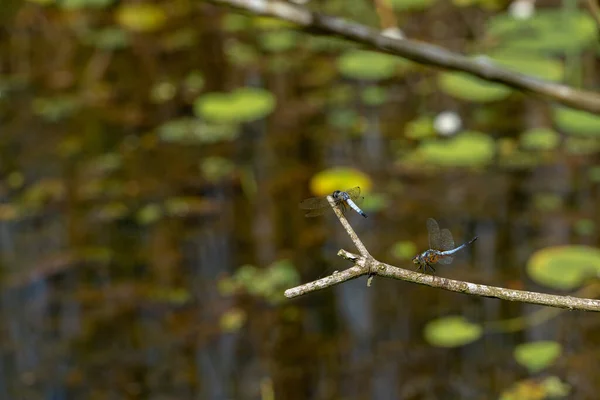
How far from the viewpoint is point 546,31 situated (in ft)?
13.3

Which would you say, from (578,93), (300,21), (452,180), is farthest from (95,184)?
(578,93)

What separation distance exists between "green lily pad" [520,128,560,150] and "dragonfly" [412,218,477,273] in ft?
7.53

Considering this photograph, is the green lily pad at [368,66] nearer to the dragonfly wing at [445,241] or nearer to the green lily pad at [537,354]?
the green lily pad at [537,354]

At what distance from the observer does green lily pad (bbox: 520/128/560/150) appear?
10.6 ft

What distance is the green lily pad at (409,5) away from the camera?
4.62m

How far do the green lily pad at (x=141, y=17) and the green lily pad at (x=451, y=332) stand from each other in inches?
138

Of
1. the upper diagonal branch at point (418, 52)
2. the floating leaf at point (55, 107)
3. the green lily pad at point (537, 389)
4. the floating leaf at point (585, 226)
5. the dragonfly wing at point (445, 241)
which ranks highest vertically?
the upper diagonal branch at point (418, 52)

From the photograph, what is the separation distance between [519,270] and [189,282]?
121 centimetres

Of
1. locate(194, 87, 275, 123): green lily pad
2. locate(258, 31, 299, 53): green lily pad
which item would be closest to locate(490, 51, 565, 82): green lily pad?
locate(194, 87, 275, 123): green lily pad

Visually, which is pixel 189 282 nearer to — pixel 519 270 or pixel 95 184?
pixel 95 184

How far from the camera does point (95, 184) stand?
313 cm

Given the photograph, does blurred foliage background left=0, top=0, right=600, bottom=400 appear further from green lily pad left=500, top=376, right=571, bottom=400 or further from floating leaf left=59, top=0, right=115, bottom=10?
floating leaf left=59, top=0, right=115, bottom=10

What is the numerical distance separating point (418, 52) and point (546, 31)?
127 inches

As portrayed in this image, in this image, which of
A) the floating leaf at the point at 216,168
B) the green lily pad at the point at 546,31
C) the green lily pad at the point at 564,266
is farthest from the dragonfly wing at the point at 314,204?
the green lily pad at the point at 546,31
